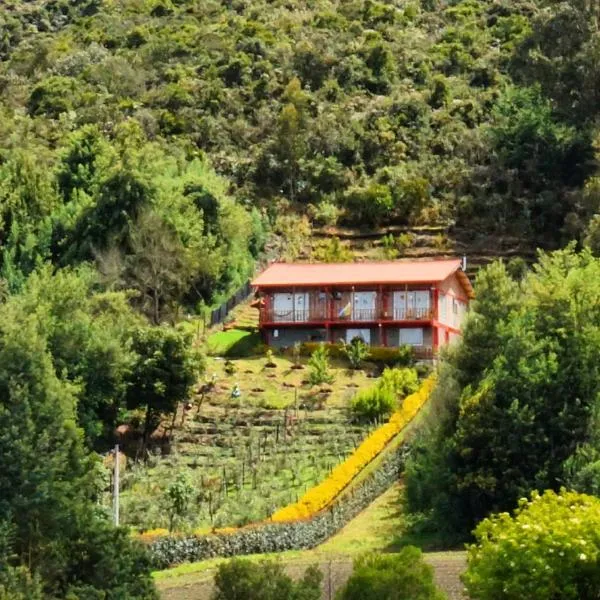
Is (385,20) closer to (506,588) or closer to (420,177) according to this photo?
(420,177)

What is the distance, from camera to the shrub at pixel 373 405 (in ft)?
180

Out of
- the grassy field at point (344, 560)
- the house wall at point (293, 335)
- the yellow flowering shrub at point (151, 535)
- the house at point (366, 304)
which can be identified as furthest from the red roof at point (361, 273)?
the yellow flowering shrub at point (151, 535)

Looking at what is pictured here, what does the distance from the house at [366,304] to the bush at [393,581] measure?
30.4m

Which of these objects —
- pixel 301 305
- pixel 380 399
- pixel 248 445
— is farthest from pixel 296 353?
pixel 248 445

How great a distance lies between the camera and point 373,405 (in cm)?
5484

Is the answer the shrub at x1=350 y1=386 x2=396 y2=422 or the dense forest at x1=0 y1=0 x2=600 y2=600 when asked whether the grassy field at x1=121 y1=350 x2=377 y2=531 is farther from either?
the dense forest at x1=0 y1=0 x2=600 y2=600

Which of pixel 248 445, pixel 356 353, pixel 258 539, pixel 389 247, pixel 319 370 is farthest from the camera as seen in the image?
pixel 389 247

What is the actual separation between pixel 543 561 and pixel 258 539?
12.5 metres

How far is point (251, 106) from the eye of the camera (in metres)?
94.3

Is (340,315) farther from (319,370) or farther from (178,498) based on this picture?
(178,498)

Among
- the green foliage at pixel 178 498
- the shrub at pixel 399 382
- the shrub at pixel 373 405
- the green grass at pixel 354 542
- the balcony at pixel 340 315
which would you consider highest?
the balcony at pixel 340 315

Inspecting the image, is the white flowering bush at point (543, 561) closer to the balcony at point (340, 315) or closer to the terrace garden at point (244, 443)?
the terrace garden at point (244, 443)

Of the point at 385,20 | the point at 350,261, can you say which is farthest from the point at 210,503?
the point at 385,20

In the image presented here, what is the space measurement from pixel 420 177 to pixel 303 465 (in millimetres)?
32906
